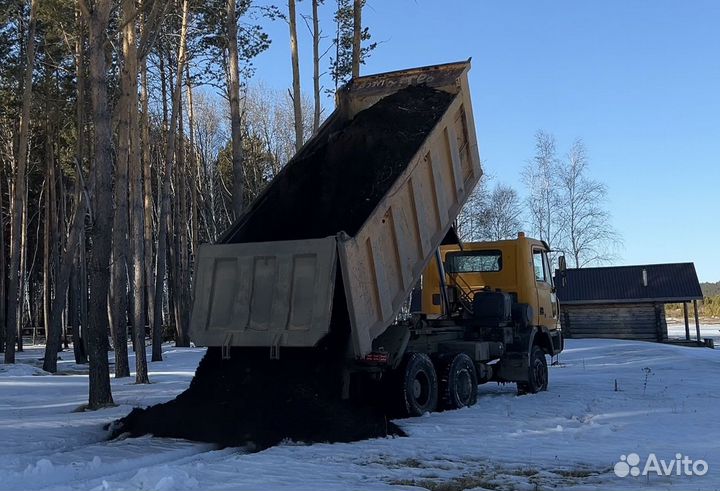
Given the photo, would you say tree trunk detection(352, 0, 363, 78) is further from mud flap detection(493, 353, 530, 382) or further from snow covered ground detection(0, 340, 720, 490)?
snow covered ground detection(0, 340, 720, 490)

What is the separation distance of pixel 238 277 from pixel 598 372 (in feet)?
37.1

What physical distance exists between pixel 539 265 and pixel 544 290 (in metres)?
0.49

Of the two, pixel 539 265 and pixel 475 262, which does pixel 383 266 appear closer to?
pixel 475 262

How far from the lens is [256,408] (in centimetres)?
860

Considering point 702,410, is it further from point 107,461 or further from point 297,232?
point 107,461

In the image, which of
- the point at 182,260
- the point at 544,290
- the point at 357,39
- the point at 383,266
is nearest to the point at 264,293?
the point at 383,266

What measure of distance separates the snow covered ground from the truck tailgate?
4.35 feet

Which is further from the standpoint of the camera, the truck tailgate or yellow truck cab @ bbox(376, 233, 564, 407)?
yellow truck cab @ bbox(376, 233, 564, 407)

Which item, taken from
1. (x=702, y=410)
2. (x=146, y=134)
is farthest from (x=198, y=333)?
(x=146, y=134)

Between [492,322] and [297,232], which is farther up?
[297,232]

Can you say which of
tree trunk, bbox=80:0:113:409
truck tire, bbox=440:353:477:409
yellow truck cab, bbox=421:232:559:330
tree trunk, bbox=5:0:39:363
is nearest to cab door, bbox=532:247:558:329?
yellow truck cab, bbox=421:232:559:330

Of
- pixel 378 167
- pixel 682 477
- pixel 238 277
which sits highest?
pixel 378 167

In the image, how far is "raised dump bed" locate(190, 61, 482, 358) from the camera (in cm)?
869

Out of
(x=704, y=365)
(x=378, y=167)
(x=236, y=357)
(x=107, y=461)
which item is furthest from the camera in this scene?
(x=704, y=365)
